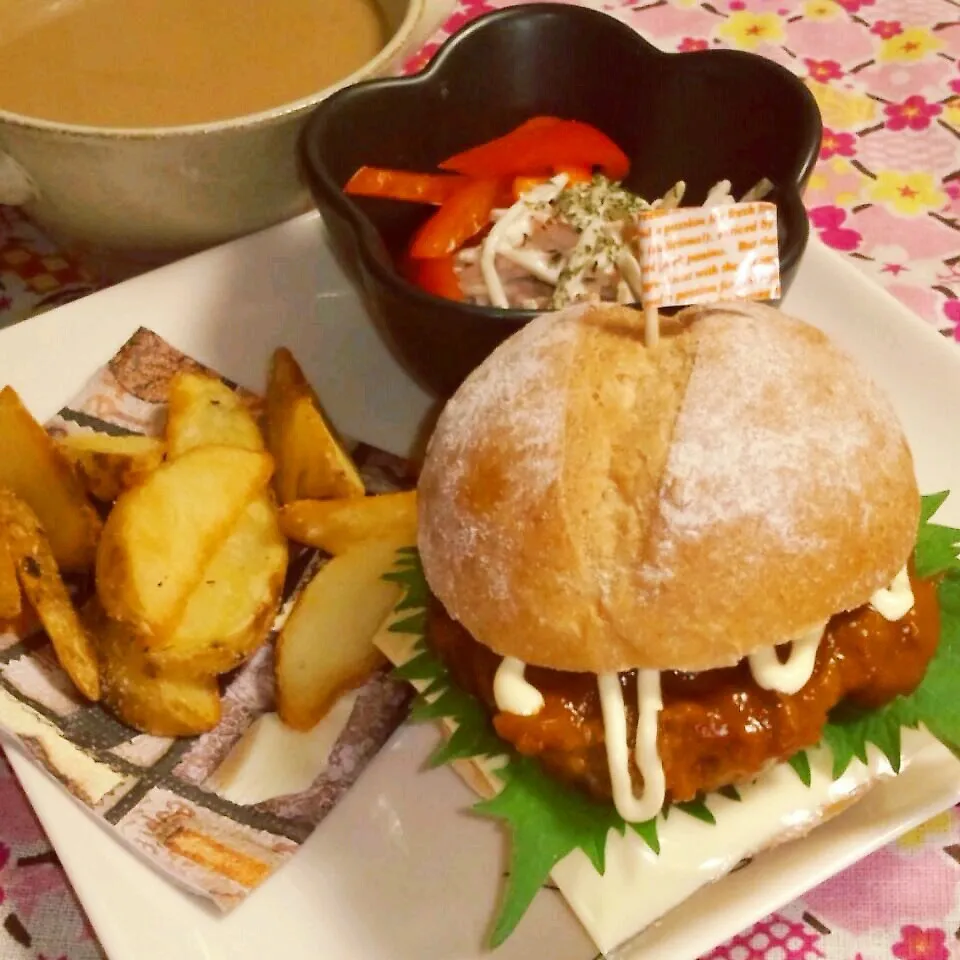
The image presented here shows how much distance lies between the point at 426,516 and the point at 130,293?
35.6 inches

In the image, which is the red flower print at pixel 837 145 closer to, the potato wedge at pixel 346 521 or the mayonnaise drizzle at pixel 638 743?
the potato wedge at pixel 346 521

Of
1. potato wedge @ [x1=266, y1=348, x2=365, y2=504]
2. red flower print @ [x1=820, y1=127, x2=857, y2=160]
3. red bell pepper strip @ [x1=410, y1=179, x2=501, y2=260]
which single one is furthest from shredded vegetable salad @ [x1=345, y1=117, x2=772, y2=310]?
red flower print @ [x1=820, y1=127, x2=857, y2=160]

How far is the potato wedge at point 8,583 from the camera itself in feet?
4.63

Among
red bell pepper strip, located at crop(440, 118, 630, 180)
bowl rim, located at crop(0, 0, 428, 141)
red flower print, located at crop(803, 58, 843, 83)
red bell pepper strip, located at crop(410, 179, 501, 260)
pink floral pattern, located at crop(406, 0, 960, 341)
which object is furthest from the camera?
red flower print, located at crop(803, 58, 843, 83)

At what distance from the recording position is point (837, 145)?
2.43 metres

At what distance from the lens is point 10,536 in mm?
1440

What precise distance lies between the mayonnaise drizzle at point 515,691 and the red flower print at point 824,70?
1.81m

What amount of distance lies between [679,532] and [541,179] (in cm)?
95

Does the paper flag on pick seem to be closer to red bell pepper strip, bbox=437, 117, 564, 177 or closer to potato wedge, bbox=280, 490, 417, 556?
potato wedge, bbox=280, 490, 417, 556

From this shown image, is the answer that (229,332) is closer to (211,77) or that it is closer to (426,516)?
(211,77)

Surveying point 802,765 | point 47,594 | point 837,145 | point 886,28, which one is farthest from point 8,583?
point 886,28

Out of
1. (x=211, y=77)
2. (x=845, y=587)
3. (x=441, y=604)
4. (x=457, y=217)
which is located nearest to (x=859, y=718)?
(x=845, y=587)

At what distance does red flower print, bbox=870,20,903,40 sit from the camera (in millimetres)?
2670

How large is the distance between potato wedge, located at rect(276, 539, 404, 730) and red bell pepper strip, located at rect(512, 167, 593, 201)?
0.69m
